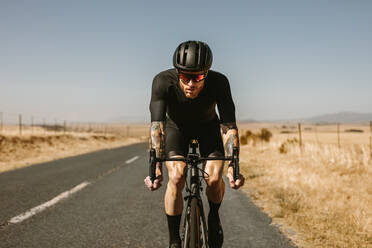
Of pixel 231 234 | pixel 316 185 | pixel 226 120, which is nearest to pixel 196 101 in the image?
pixel 226 120

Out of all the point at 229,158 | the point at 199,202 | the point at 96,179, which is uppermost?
the point at 229,158

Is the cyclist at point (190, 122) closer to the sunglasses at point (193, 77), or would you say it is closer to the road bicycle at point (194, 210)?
the sunglasses at point (193, 77)

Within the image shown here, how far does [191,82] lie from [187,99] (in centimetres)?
33

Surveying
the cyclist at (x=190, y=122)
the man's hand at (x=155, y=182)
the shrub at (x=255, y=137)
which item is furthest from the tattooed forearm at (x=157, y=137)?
the shrub at (x=255, y=137)

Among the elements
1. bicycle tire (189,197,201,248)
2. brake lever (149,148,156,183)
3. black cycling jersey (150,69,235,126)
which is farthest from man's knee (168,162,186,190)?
black cycling jersey (150,69,235,126)

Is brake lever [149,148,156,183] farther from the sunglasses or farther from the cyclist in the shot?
the sunglasses

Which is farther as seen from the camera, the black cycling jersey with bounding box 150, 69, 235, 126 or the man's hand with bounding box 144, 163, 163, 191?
the black cycling jersey with bounding box 150, 69, 235, 126

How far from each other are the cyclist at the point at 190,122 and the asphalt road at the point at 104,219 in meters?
1.16

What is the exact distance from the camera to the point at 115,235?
4.60 metres

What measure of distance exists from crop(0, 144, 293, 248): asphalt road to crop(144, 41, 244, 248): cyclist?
1162 millimetres

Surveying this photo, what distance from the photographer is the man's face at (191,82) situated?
305 centimetres

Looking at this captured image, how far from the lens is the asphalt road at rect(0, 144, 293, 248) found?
4.34 meters

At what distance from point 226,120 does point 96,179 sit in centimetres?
726

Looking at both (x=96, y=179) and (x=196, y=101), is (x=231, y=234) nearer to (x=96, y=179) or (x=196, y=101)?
(x=196, y=101)
